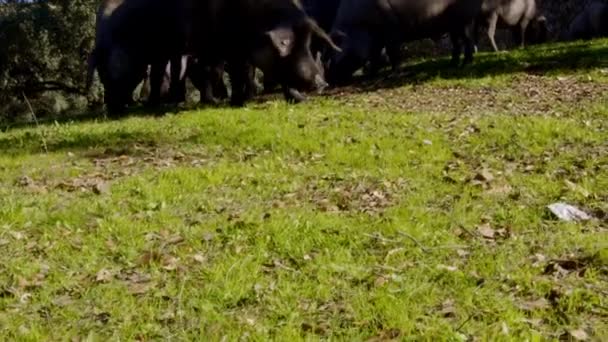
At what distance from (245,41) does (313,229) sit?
8.04 metres

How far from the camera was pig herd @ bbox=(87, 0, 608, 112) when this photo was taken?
13.8 m

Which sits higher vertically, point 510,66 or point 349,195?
point 349,195

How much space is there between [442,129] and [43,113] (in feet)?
60.6

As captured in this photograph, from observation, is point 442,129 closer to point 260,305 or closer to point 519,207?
point 519,207

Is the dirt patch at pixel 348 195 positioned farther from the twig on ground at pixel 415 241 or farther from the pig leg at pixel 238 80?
the pig leg at pixel 238 80

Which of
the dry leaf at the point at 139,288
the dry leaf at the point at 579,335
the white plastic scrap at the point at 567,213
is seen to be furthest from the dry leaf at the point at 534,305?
the dry leaf at the point at 139,288

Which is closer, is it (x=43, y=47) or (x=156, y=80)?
(x=156, y=80)

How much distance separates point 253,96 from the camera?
51.4 feet

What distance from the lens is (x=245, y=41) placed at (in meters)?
14.0

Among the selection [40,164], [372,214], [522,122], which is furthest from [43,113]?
[372,214]

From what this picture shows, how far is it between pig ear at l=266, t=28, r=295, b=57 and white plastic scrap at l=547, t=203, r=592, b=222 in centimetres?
741

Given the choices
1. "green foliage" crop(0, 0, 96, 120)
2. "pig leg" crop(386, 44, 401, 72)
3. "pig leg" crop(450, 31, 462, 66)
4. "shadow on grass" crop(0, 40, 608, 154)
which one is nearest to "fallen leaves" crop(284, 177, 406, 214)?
"shadow on grass" crop(0, 40, 608, 154)

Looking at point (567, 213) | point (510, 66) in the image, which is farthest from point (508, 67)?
point (567, 213)

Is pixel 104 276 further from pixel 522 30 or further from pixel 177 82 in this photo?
pixel 522 30
